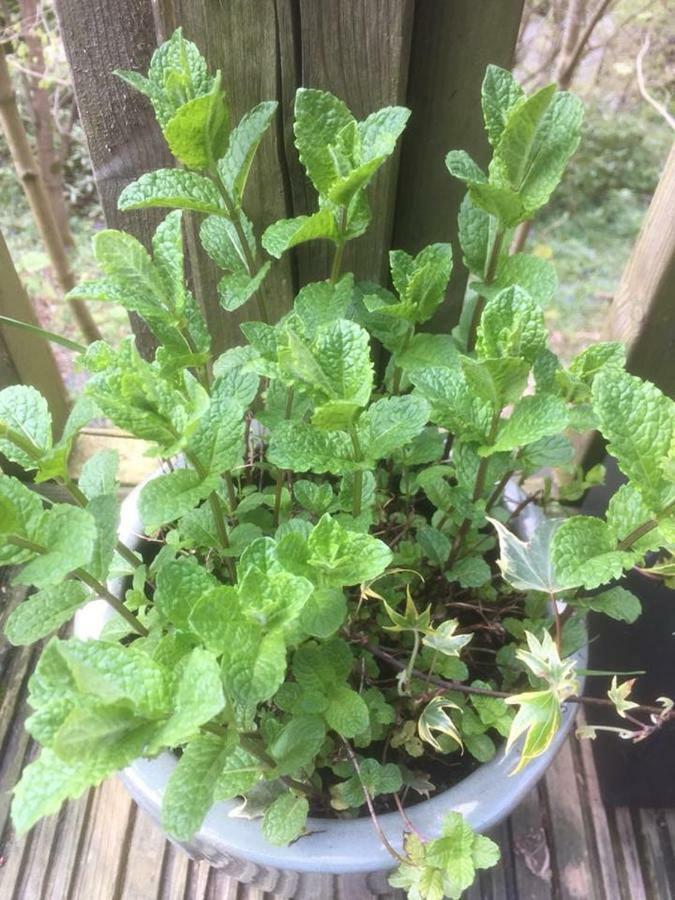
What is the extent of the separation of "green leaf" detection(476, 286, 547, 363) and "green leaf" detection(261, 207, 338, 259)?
0.14 metres

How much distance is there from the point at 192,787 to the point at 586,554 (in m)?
0.30

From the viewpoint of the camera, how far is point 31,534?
19.0 inches

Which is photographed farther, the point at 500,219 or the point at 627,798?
the point at 627,798

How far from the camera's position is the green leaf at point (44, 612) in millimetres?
498

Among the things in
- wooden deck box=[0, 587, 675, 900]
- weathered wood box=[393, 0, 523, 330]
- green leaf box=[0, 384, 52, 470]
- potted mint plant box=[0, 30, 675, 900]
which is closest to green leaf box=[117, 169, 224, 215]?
potted mint plant box=[0, 30, 675, 900]

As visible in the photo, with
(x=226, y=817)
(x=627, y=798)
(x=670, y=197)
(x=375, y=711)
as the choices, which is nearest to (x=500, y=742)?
(x=375, y=711)

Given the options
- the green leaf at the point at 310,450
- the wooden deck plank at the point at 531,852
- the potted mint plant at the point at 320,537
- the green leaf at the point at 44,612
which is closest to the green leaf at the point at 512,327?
the potted mint plant at the point at 320,537

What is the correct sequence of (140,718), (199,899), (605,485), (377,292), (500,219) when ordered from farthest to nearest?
(605,485), (199,899), (377,292), (500,219), (140,718)

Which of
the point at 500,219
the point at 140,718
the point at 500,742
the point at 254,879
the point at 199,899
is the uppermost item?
the point at 500,219

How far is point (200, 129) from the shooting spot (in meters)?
0.50

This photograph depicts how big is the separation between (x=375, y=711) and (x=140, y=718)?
0.28 meters

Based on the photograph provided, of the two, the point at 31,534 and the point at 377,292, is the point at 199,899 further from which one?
the point at 377,292

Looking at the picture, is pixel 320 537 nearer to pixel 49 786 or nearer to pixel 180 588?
pixel 180 588

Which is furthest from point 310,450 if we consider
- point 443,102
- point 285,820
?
point 443,102
